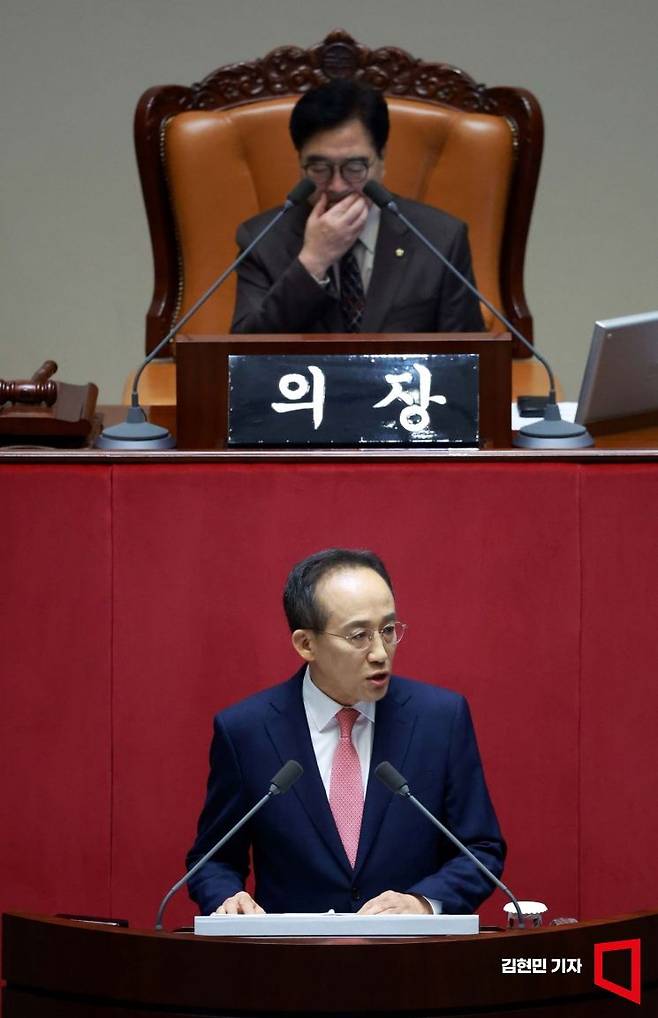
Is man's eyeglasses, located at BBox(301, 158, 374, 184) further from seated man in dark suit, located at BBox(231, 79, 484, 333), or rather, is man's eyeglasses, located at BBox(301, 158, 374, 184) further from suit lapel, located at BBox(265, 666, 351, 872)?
suit lapel, located at BBox(265, 666, 351, 872)

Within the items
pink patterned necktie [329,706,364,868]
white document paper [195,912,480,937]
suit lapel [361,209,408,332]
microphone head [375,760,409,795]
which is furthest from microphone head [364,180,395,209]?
white document paper [195,912,480,937]

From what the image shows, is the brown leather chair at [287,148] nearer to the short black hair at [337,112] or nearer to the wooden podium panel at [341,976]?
the short black hair at [337,112]

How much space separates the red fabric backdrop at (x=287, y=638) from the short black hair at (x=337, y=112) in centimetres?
98

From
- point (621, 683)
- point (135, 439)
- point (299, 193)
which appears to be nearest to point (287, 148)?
point (299, 193)

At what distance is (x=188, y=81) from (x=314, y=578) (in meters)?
2.88

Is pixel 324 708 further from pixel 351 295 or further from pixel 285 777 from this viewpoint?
pixel 351 295

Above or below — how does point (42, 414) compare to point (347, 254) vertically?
below

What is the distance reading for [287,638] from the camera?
8.40 ft

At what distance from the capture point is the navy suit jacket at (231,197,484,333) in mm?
3277

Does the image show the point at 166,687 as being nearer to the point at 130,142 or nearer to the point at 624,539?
the point at 624,539

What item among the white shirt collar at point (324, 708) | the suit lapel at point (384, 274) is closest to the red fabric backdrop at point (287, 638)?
the white shirt collar at point (324, 708)

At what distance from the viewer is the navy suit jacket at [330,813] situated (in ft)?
7.22

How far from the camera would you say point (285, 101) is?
4.01 metres

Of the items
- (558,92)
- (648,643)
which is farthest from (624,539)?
(558,92)
